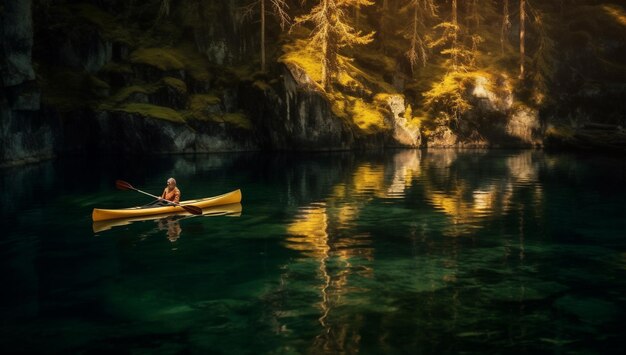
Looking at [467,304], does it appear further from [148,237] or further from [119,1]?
[119,1]

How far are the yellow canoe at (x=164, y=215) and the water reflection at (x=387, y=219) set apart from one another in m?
2.43

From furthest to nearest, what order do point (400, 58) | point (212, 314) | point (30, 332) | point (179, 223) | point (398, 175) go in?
point (400, 58), point (398, 175), point (179, 223), point (212, 314), point (30, 332)

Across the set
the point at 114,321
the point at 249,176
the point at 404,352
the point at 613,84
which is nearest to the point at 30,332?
the point at 114,321

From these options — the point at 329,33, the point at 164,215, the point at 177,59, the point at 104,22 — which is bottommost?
the point at 164,215

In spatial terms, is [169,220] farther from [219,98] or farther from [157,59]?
[157,59]

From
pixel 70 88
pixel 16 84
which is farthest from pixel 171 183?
pixel 70 88

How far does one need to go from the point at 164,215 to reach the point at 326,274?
8551 mm

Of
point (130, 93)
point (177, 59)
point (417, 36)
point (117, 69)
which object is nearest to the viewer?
point (130, 93)

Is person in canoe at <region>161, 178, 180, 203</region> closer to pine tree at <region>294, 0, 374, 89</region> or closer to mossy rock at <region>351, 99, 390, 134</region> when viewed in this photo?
pine tree at <region>294, 0, 374, 89</region>

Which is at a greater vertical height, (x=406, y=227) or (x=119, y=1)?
(x=119, y=1)

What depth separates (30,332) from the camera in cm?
770

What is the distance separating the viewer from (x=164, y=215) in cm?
1750

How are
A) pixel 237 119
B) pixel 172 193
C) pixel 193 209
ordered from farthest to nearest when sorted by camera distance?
1. pixel 237 119
2. pixel 172 193
3. pixel 193 209

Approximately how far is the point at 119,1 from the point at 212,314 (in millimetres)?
52428
